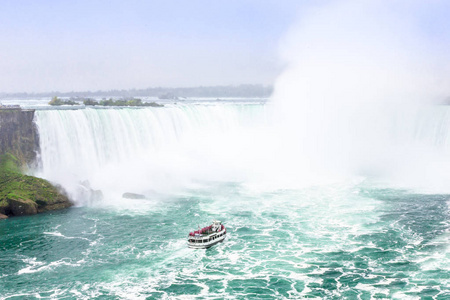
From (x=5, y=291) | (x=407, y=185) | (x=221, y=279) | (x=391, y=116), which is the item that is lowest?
(x=5, y=291)

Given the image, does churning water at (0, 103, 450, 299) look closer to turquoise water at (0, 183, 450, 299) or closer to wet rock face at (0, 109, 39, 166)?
turquoise water at (0, 183, 450, 299)

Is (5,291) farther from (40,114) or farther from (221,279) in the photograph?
(40,114)

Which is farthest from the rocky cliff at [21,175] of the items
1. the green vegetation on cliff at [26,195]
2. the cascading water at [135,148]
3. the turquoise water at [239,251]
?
the turquoise water at [239,251]

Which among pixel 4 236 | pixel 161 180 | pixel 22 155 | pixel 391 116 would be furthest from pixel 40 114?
pixel 391 116

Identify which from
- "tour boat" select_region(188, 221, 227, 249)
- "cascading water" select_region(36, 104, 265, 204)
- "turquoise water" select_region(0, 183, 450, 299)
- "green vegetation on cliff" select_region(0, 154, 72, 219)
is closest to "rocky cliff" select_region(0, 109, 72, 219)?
"green vegetation on cliff" select_region(0, 154, 72, 219)

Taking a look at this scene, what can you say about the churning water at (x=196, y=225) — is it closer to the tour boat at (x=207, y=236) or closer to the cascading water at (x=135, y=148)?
the cascading water at (x=135, y=148)

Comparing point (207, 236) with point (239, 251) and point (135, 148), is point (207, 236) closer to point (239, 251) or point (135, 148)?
point (239, 251)
